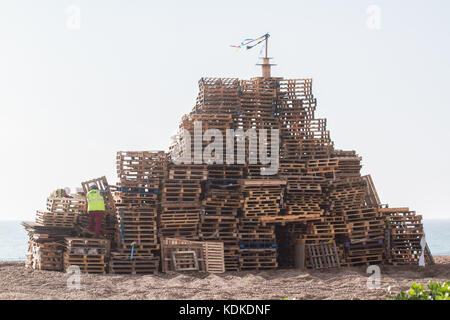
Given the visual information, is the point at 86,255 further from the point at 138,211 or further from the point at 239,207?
the point at 239,207

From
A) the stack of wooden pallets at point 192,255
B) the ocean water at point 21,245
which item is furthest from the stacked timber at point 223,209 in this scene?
the ocean water at point 21,245

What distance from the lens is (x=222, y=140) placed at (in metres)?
22.1

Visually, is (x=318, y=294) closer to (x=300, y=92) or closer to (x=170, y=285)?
(x=170, y=285)

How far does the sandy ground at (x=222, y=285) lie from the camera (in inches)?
565

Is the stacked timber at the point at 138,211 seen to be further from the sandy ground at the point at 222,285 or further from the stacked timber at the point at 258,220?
the stacked timber at the point at 258,220

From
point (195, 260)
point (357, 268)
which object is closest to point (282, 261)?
point (357, 268)

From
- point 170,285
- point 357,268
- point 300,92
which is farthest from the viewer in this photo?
point 300,92

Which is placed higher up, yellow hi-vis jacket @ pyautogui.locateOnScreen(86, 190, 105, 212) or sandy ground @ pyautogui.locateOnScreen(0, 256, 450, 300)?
yellow hi-vis jacket @ pyautogui.locateOnScreen(86, 190, 105, 212)

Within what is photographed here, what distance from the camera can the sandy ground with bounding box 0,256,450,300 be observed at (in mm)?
14352

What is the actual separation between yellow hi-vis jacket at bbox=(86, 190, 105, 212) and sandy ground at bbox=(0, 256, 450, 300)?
2536 mm

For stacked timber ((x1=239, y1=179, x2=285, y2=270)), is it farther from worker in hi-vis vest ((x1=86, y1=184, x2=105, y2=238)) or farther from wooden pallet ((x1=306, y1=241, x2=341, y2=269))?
worker in hi-vis vest ((x1=86, y1=184, x2=105, y2=238))

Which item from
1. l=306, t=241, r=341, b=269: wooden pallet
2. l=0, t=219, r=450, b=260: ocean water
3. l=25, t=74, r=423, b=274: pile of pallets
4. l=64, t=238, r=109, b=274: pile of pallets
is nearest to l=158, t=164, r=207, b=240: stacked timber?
l=25, t=74, r=423, b=274: pile of pallets
